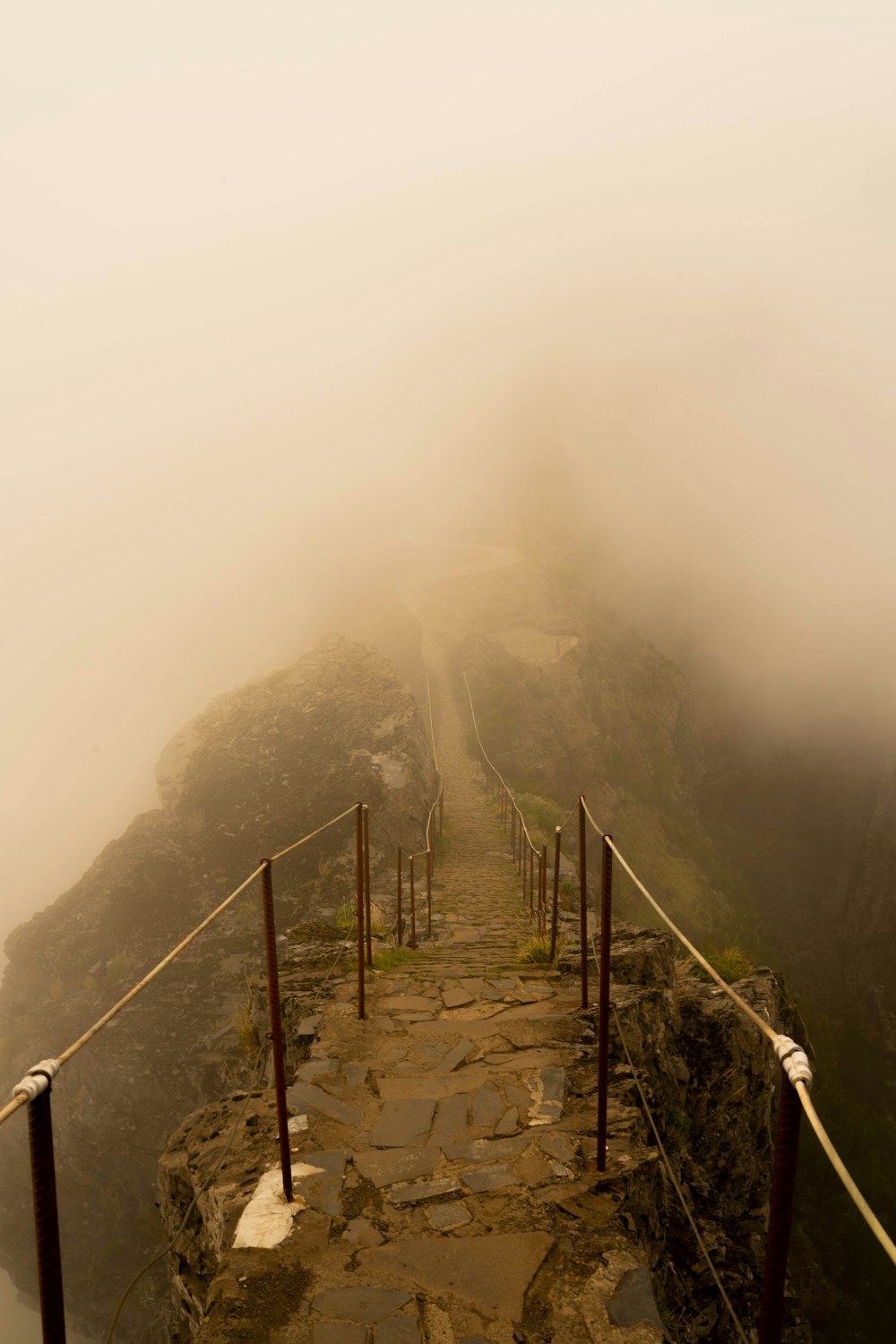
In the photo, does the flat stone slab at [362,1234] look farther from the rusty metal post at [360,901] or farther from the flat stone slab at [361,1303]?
the rusty metal post at [360,901]

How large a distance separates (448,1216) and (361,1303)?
74cm

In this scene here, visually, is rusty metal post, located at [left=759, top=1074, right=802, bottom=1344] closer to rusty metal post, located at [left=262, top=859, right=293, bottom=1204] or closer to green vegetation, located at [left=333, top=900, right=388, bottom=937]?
rusty metal post, located at [left=262, top=859, right=293, bottom=1204]

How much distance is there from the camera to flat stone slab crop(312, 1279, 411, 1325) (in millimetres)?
3469

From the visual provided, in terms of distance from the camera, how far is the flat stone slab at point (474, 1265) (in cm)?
357

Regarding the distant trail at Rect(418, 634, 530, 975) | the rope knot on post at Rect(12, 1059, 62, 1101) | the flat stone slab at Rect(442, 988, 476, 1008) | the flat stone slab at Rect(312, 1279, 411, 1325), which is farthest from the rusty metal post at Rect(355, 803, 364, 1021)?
the rope knot on post at Rect(12, 1059, 62, 1101)

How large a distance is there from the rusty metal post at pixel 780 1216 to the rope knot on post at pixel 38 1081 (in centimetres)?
189

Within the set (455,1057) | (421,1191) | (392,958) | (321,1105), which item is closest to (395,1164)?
(421,1191)

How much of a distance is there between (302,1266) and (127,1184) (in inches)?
726

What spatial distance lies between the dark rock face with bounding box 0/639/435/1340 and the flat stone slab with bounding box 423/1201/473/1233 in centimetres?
1303

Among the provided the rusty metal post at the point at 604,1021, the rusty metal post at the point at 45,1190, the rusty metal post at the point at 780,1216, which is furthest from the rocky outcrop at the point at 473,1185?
the rusty metal post at the point at 45,1190

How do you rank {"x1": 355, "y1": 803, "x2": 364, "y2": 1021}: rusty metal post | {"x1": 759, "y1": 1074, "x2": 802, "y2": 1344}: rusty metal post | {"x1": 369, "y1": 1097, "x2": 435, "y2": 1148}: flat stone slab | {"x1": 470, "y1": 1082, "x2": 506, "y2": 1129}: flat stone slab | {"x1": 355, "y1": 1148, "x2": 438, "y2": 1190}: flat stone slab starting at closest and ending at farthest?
{"x1": 759, "y1": 1074, "x2": 802, "y2": 1344}: rusty metal post < {"x1": 355, "y1": 1148, "x2": 438, "y2": 1190}: flat stone slab < {"x1": 369, "y1": 1097, "x2": 435, "y2": 1148}: flat stone slab < {"x1": 470, "y1": 1082, "x2": 506, "y2": 1129}: flat stone slab < {"x1": 355, "y1": 803, "x2": 364, "y2": 1021}: rusty metal post

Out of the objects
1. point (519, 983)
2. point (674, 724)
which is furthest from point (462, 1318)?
point (674, 724)

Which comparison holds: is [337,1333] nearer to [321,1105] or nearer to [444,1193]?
[444,1193]

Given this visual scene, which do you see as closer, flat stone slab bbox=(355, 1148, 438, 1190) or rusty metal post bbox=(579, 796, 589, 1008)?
flat stone slab bbox=(355, 1148, 438, 1190)
